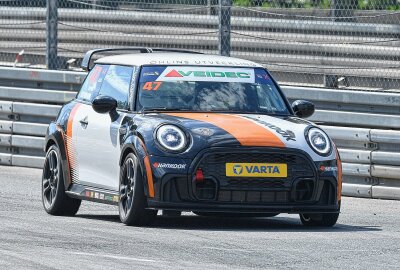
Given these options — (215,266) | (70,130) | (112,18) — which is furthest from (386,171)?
(215,266)

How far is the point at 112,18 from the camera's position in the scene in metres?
17.3

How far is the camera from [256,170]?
10758 mm

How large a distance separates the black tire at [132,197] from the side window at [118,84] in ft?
2.46

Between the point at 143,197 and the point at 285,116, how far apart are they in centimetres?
164

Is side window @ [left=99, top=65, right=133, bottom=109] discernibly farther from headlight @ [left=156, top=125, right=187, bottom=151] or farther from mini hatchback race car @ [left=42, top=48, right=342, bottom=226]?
headlight @ [left=156, top=125, right=187, bottom=151]

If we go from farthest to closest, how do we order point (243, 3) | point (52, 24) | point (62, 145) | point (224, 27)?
1. point (52, 24)
2. point (243, 3)
3. point (224, 27)
4. point (62, 145)

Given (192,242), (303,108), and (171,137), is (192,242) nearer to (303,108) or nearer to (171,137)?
(171,137)

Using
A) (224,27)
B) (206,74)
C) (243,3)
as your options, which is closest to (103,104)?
(206,74)

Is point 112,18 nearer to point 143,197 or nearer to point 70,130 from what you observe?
point 70,130

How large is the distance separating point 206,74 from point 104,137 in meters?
1.03

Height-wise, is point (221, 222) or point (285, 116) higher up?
point (285, 116)

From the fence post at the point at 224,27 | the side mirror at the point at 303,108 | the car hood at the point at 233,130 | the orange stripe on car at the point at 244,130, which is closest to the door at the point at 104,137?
the car hood at the point at 233,130

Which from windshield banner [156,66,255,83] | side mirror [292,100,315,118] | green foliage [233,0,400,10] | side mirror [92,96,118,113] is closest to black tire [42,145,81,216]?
side mirror [92,96,118,113]

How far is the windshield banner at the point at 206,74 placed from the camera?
1180cm
